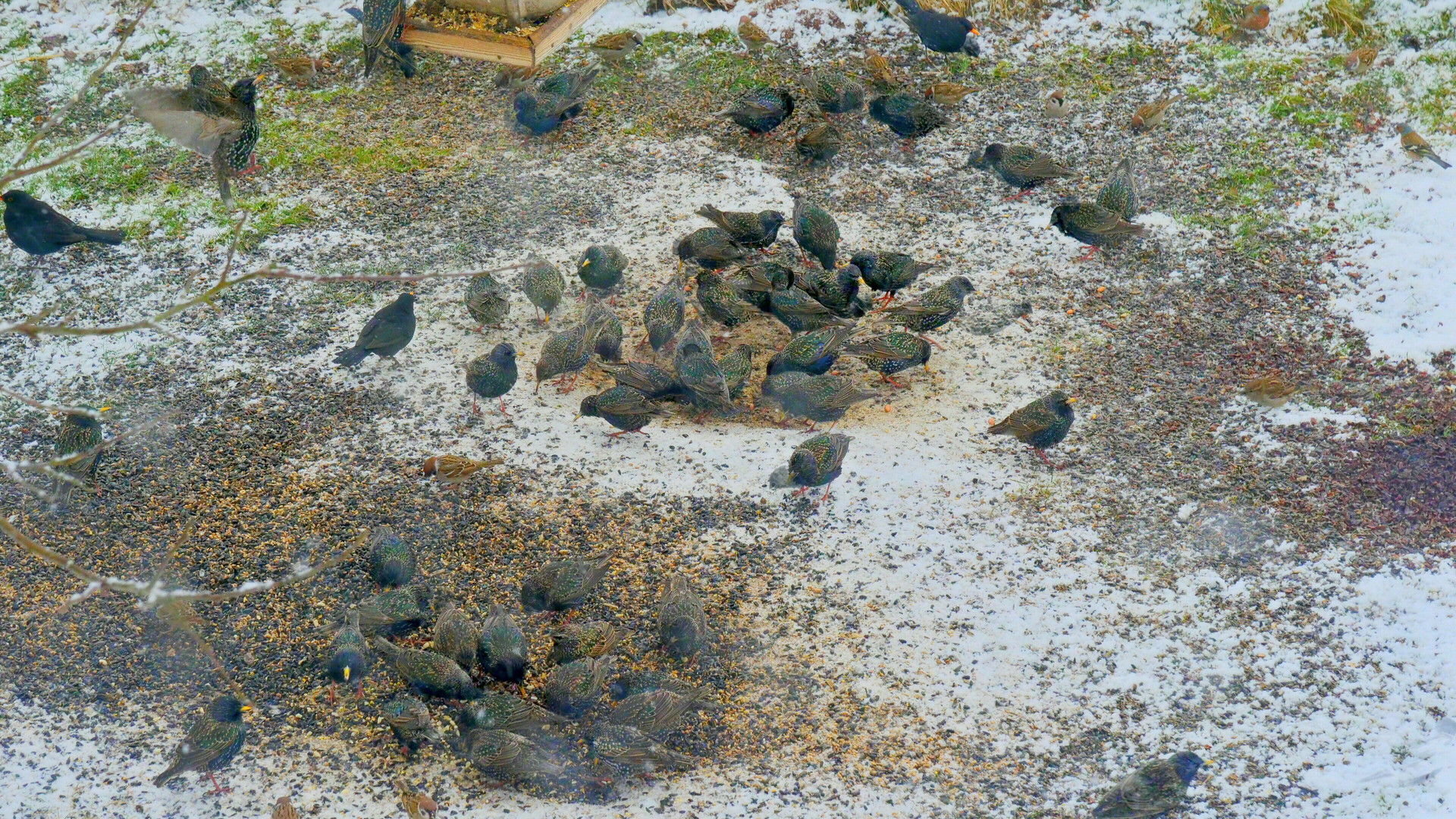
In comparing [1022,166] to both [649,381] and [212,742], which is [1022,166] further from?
[212,742]

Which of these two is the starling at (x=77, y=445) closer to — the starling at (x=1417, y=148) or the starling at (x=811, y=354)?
the starling at (x=811, y=354)

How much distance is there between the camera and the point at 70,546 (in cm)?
618

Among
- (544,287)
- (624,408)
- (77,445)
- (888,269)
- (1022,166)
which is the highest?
(1022,166)

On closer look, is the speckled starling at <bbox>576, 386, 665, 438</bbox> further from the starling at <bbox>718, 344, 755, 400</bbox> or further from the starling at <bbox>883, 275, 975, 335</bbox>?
the starling at <bbox>883, 275, 975, 335</bbox>

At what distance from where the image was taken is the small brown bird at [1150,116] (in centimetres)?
932

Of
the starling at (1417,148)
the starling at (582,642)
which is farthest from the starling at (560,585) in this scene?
the starling at (1417,148)

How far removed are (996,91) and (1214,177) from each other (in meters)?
1.94

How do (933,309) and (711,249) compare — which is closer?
(933,309)

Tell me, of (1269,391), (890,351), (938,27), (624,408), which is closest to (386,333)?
(624,408)

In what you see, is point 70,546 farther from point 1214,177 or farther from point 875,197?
point 1214,177

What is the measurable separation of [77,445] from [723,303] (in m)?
3.71

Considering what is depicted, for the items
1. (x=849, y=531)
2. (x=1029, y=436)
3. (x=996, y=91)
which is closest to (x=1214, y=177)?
(x=996, y=91)

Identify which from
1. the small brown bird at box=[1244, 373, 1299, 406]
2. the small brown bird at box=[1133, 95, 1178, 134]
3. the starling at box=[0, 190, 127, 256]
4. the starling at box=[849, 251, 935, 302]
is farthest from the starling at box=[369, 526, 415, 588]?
the small brown bird at box=[1133, 95, 1178, 134]

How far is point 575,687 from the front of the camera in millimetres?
5184
